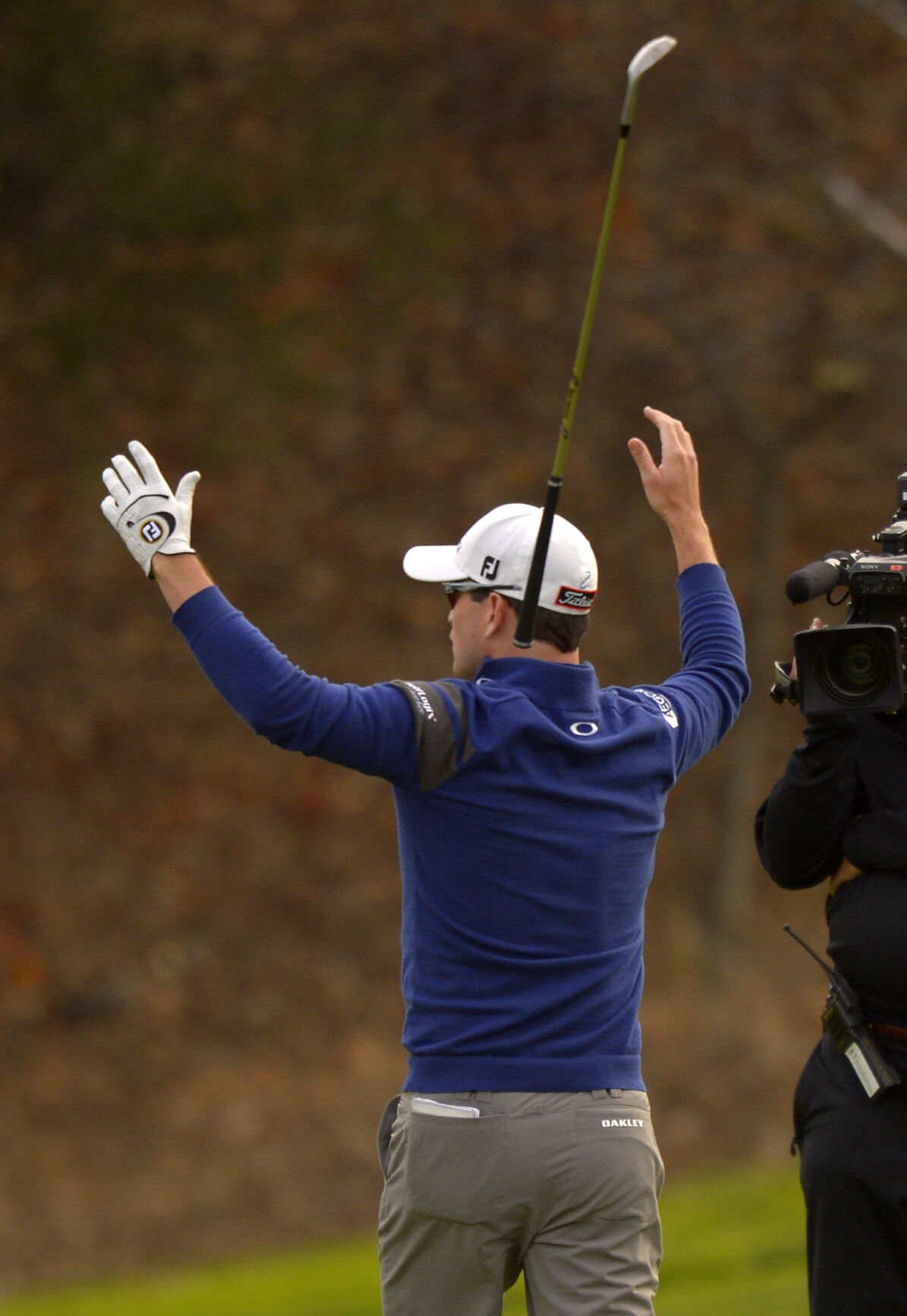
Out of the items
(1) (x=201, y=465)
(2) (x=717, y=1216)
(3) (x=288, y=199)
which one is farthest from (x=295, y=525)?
(2) (x=717, y=1216)

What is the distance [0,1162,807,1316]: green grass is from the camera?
8.59 m

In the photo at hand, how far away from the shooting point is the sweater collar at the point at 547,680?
138 inches

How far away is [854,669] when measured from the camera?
354cm

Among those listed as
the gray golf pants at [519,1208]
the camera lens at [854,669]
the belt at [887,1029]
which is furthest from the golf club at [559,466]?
the belt at [887,1029]

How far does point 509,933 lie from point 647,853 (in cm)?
36

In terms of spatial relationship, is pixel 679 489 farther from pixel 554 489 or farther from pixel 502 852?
pixel 502 852

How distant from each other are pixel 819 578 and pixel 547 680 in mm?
567

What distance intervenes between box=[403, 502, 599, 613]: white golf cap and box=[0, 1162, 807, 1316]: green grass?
5.20 m

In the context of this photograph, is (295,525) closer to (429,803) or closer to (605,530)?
(605,530)

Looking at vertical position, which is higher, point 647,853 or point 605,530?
point 605,530

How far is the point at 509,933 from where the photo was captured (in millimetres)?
3383

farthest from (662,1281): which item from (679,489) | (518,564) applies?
(518,564)

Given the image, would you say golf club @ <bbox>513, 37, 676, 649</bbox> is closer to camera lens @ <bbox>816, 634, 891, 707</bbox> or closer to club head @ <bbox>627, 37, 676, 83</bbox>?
club head @ <bbox>627, 37, 676, 83</bbox>

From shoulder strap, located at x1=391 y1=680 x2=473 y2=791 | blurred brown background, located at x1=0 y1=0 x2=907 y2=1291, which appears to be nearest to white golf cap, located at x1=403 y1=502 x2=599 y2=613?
shoulder strap, located at x1=391 y1=680 x2=473 y2=791
